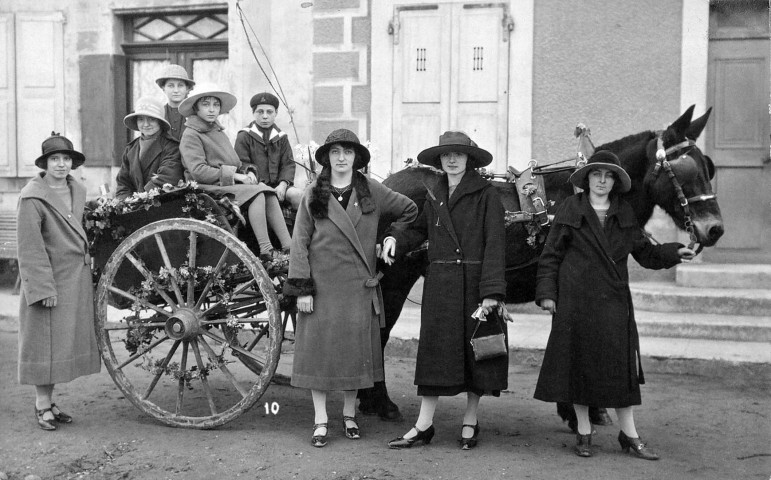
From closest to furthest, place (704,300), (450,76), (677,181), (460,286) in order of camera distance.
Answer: (460,286) < (677,181) < (704,300) < (450,76)

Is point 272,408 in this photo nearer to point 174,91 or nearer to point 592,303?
point 592,303

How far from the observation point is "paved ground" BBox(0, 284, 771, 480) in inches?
175

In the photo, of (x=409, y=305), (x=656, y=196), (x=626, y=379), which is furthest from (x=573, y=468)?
(x=409, y=305)

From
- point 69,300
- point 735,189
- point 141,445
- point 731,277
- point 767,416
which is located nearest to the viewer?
point 141,445

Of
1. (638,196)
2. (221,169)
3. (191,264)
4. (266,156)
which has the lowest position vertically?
(191,264)

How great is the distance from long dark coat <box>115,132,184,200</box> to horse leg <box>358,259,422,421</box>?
1.52m

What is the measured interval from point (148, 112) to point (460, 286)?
2306 millimetres

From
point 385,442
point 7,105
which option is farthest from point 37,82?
point 385,442

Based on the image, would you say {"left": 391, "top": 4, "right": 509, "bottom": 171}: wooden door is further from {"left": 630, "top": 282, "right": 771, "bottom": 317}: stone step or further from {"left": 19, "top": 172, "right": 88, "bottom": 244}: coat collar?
{"left": 19, "top": 172, "right": 88, "bottom": 244}: coat collar

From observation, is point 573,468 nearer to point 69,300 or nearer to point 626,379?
point 626,379

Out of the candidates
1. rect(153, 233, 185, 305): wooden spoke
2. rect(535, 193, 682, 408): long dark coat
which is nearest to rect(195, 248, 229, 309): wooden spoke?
rect(153, 233, 185, 305): wooden spoke

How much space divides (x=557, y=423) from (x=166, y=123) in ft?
10.4

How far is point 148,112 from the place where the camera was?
215 inches

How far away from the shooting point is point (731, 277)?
25.7 ft
